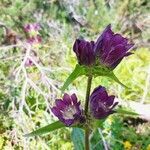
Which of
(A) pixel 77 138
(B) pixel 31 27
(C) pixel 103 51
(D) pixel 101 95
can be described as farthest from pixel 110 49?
(B) pixel 31 27

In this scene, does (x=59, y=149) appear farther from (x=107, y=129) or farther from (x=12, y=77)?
(x=12, y=77)

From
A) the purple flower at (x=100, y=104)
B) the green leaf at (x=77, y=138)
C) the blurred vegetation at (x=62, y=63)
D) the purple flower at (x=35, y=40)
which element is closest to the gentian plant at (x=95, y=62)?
the purple flower at (x=100, y=104)

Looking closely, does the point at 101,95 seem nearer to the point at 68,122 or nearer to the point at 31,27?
the point at 68,122

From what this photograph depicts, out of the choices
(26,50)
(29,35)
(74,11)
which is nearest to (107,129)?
(26,50)

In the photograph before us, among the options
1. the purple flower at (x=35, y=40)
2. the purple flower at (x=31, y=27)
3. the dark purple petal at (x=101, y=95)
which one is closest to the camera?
the dark purple petal at (x=101, y=95)

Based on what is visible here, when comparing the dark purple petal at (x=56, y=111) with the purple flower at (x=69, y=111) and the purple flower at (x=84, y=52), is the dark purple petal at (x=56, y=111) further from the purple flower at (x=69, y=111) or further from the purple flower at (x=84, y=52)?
the purple flower at (x=84, y=52)

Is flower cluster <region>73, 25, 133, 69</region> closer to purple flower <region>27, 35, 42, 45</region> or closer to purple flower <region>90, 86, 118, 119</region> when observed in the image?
purple flower <region>90, 86, 118, 119</region>

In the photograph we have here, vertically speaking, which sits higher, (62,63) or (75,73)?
(62,63)
